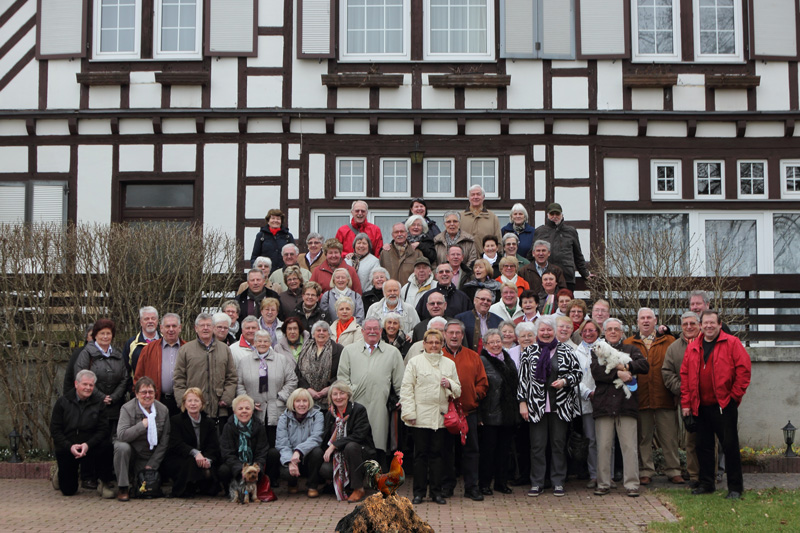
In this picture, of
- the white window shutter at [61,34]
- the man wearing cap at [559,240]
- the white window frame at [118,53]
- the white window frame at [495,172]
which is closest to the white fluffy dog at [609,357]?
the man wearing cap at [559,240]

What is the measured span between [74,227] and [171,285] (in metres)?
1.63

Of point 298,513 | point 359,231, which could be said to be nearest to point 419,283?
point 359,231

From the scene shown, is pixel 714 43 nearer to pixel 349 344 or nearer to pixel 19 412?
pixel 349 344

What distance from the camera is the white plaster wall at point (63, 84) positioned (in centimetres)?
1667

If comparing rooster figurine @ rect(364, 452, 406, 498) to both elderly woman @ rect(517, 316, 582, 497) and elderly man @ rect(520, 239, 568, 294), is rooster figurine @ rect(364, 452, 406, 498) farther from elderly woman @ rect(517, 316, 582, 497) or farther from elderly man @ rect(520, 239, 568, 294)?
elderly man @ rect(520, 239, 568, 294)

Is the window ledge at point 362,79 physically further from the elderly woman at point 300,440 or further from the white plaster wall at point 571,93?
the elderly woman at point 300,440

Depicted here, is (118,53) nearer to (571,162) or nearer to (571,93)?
(571,93)

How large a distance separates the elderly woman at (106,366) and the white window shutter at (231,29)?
22.8 ft

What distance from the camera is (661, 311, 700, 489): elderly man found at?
1065cm

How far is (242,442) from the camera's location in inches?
407

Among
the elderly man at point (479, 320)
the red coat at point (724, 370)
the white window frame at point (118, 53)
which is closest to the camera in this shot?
the red coat at point (724, 370)

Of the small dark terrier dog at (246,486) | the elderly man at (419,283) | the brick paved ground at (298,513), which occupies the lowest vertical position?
the brick paved ground at (298,513)

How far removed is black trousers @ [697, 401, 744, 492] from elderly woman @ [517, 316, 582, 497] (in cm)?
130

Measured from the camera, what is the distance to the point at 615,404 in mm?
10445
